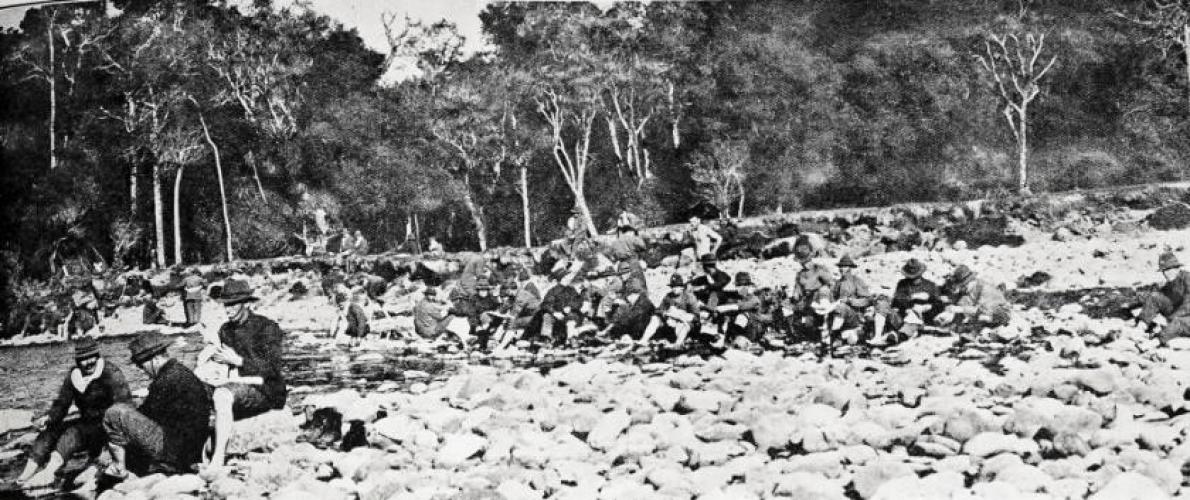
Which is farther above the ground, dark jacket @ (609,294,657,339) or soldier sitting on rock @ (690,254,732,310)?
soldier sitting on rock @ (690,254,732,310)

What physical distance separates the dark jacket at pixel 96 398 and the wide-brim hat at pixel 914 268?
11.2ft

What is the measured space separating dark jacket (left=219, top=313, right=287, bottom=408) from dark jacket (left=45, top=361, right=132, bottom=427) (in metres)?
0.40

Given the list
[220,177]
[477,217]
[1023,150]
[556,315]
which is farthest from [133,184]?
[1023,150]

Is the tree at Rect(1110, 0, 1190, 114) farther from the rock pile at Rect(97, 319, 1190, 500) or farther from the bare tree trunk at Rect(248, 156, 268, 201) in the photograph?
the bare tree trunk at Rect(248, 156, 268, 201)

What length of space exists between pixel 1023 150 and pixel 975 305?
2.64 feet

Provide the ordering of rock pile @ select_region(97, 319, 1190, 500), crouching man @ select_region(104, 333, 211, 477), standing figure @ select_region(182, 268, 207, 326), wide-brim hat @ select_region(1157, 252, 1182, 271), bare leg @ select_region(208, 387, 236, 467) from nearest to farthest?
rock pile @ select_region(97, 319, 1190, 500)
crouching man @ select_region(104, 333, 211, 477)
bare leg @ select_region(208, 387, 236, 467)
standing figure @ select_region(182, 268, 207, 326)
wide-brim hat @ select_region(1157, 252, 1182, 271)

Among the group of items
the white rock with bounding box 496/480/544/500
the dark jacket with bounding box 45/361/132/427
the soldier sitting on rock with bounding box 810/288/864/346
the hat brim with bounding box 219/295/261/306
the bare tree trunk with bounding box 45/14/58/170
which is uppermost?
the bare tree trunk with bounding box 45/14/58/170

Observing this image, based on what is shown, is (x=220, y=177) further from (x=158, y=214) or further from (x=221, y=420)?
(x=221, y=420)

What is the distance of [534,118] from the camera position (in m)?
4.20

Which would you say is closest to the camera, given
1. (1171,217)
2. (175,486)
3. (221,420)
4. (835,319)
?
(175,486)

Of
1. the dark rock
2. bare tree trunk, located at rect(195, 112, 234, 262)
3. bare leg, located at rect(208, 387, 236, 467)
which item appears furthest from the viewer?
the dark rock

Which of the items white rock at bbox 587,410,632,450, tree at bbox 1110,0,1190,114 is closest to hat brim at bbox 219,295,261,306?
white rock at bbox 587,410,632,450

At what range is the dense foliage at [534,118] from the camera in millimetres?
3811

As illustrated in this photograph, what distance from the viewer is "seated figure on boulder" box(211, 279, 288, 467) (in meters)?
3.40
